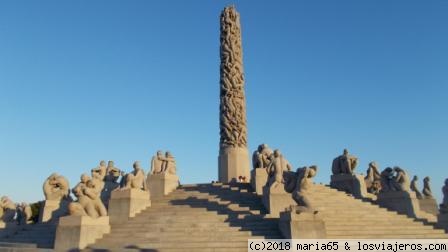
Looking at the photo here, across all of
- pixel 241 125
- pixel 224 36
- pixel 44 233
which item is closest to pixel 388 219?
pixel 241 125

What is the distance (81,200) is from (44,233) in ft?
8.64

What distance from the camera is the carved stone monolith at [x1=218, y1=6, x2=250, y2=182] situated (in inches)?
851

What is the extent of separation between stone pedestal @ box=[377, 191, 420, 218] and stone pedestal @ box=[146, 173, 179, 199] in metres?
9.40

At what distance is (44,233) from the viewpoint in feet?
44.8

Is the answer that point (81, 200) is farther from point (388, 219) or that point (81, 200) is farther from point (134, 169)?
point (388, 219)

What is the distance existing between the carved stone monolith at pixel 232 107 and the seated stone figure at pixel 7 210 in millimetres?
10776

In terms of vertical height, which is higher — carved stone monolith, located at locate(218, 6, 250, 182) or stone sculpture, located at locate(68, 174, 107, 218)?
carved stone monolith, located at locate(218, 6, 250, 182)

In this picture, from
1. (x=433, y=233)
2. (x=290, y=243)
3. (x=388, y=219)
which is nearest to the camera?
(x=290, y=243)

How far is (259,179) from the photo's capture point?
15.2 m

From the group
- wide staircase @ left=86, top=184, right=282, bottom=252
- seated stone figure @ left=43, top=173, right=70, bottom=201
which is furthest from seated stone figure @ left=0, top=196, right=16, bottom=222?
wide staircase @ left=86, top=184, right=282, bottom=252

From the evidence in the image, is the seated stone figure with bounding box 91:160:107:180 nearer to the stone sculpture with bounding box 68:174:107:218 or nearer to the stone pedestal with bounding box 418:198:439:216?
the stone sculpture with bounding box 68:174:107:218

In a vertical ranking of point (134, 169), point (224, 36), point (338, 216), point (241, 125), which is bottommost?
point (338, 216)

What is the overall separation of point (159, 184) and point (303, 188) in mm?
7052

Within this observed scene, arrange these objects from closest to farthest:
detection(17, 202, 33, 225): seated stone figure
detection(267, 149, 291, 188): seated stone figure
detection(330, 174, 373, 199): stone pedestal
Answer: detection(267, 149, 291, 188): seated stone figure
detection(17, 202, 33, 225): seated stone figure
detection(330, 174, 373, 199): stone pedestal
